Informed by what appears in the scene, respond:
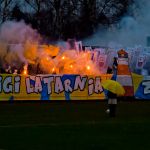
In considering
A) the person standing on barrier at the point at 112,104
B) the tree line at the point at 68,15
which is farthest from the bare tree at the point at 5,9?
the person standing on barrier at the point at 112,104

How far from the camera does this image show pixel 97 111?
2666 centimetres

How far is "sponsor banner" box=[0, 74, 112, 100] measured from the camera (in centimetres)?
3225

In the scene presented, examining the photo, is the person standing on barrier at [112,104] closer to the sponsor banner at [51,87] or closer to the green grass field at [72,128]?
the green grass field at [72,128]

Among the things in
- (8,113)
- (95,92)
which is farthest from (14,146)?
(95,92)

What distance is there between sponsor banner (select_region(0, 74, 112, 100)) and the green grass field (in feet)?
11.0

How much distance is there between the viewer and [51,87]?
33.0 meters

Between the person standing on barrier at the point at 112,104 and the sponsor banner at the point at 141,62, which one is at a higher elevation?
the sponsor banner at the point at 141,62

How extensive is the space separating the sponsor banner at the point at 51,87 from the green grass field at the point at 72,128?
3350 mm

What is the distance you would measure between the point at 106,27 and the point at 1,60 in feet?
33.6

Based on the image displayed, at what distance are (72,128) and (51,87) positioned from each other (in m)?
14.1

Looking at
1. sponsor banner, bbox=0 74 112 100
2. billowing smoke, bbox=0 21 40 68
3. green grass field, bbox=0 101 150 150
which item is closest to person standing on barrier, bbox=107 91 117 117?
green grass field, bbox=0 101 150 150

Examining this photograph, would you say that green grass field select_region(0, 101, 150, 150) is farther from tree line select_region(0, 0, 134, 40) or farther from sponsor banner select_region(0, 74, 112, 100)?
tree line select_region(0, 0, 134, 40)

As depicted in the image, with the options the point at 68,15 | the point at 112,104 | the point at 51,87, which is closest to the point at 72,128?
the point at 112,104

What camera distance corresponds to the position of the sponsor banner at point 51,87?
32250 mm
